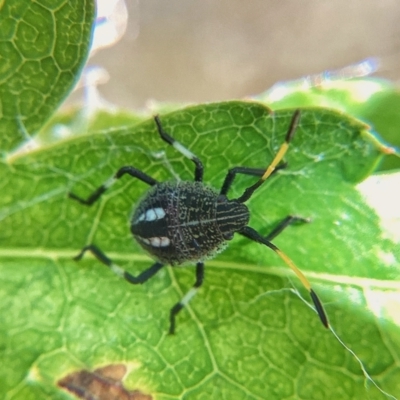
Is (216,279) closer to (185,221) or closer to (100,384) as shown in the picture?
(185,221)

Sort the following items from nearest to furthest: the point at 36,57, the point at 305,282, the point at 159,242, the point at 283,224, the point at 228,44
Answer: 1. the point at 36,57
2. the point at 305,282
3. the point at 283,224
4. the point at 159,242
5. the point at 228,44

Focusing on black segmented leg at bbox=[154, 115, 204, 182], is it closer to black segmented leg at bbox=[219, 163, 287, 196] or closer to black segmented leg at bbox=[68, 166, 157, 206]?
black segmented leg at bbox=[219, 163, 287, 196]

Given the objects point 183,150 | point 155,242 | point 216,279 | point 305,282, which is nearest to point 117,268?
point 155,242

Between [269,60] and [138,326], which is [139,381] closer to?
[138,326]

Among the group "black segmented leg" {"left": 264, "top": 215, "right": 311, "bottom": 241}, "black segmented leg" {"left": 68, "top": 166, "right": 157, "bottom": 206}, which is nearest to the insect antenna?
"black segmented leg" {"left": 264, "top": 215, "right": 311, "bottom": 241}

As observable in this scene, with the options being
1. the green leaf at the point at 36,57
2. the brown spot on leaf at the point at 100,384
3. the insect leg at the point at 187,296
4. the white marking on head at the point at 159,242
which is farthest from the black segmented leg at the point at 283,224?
the green leaf at the point at 36,57

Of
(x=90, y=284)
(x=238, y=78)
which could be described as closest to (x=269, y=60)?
(x=238, y=78)
